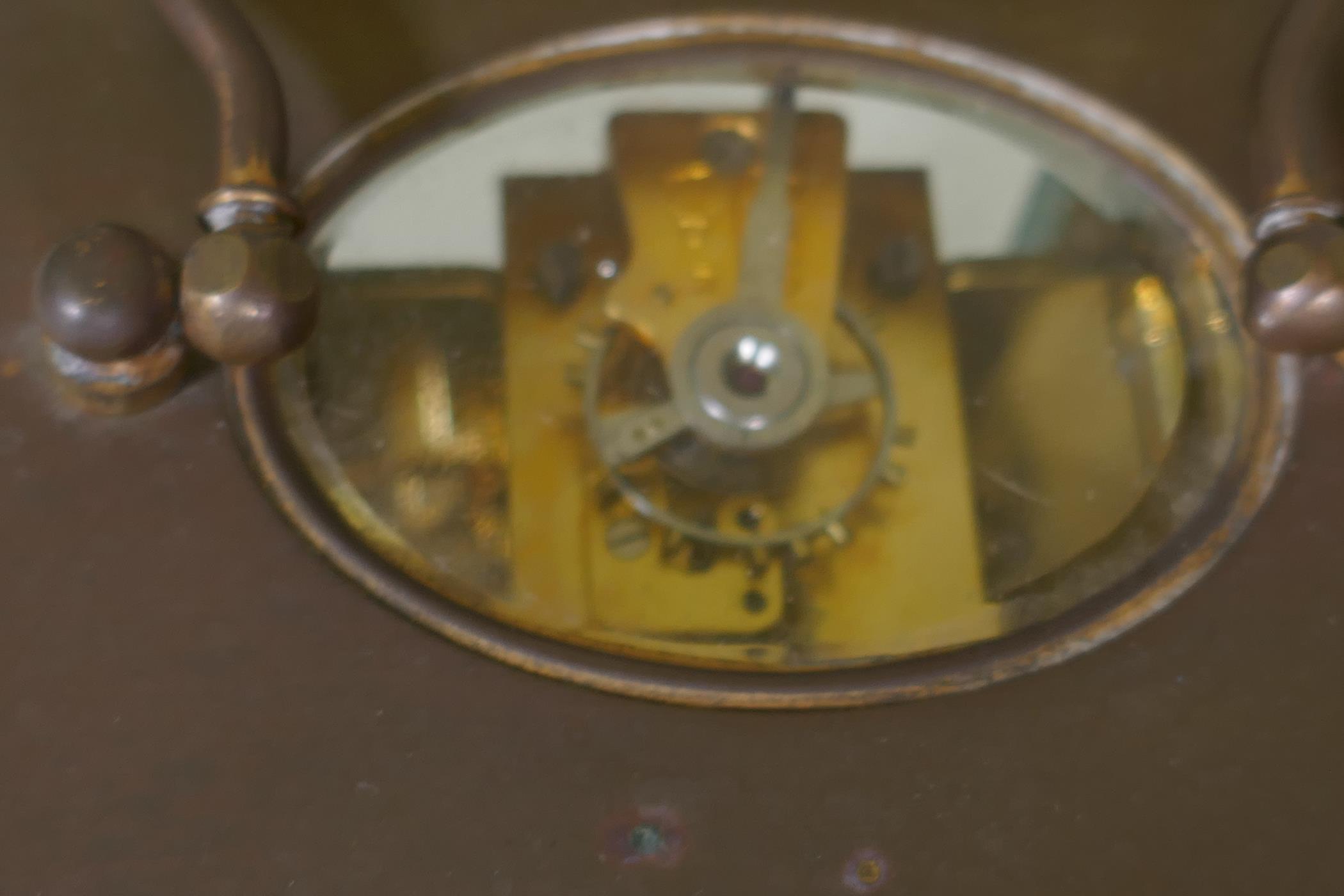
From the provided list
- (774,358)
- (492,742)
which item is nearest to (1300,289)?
(774,358)

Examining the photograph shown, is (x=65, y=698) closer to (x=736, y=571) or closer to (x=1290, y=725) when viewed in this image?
(x=736, y=571)

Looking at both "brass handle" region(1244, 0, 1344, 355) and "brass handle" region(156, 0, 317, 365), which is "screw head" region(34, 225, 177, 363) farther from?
"brass handle" region(1244, 0, 1344, 355)

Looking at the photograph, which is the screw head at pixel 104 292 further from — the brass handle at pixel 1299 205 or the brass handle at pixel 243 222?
the brass handle at pixel 1299 205

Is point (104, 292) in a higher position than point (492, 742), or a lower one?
higher

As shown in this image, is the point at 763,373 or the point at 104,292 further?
the point at 763,373

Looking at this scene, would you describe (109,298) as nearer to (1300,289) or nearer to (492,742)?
(492,742)
